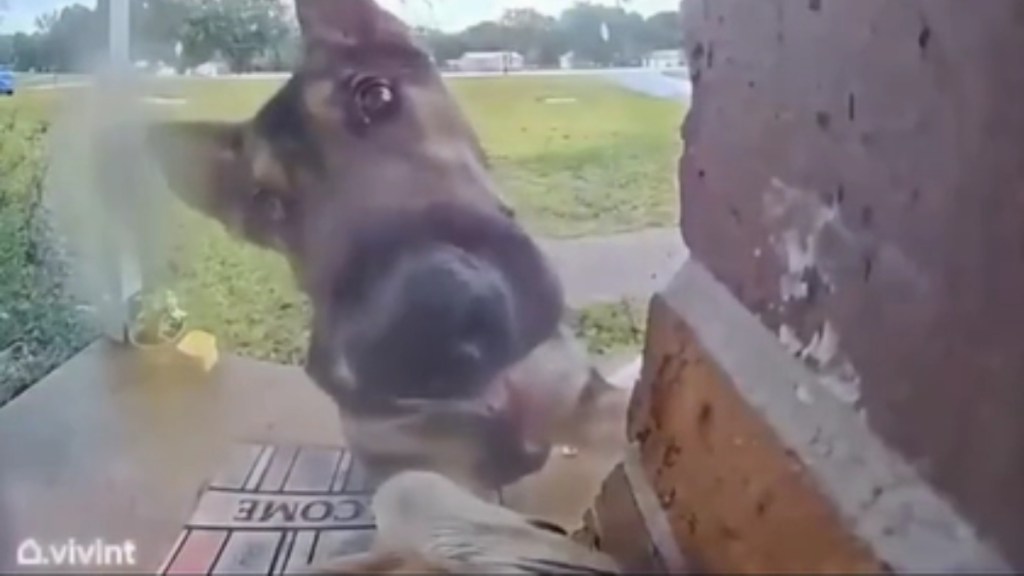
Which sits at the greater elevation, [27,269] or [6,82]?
[6,82]

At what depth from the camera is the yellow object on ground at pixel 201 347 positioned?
3.46ft

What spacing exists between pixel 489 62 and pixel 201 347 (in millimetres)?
370

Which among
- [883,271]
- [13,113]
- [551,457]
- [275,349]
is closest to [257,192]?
[275,349]

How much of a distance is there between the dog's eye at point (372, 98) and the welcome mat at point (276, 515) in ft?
1.01

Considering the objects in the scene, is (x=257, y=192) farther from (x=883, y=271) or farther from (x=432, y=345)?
(x=883, y=271)

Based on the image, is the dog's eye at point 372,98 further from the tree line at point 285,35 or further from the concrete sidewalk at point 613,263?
the concrete sidewalk at point 613,263

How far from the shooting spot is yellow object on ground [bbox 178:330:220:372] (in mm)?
1055

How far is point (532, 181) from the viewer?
108 centimetres

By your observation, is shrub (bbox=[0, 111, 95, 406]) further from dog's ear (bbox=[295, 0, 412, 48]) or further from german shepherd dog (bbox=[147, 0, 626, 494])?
dog's ear (bbox=[295, 0, 412, 48])

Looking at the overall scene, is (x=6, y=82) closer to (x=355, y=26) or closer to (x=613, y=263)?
(x=355, y=26)

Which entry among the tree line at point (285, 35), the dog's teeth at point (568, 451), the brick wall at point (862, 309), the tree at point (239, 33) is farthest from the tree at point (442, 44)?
the dog's teeth at point (568, 451)

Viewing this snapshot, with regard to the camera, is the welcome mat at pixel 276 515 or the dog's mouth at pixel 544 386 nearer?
the welcome mat at pixel 276 515

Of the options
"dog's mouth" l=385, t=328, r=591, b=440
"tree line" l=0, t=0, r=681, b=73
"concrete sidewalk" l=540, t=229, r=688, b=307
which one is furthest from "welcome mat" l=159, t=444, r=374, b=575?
"tree line" l=0, t=0, r=681, b=73

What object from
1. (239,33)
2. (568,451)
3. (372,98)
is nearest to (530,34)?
(372,98)
